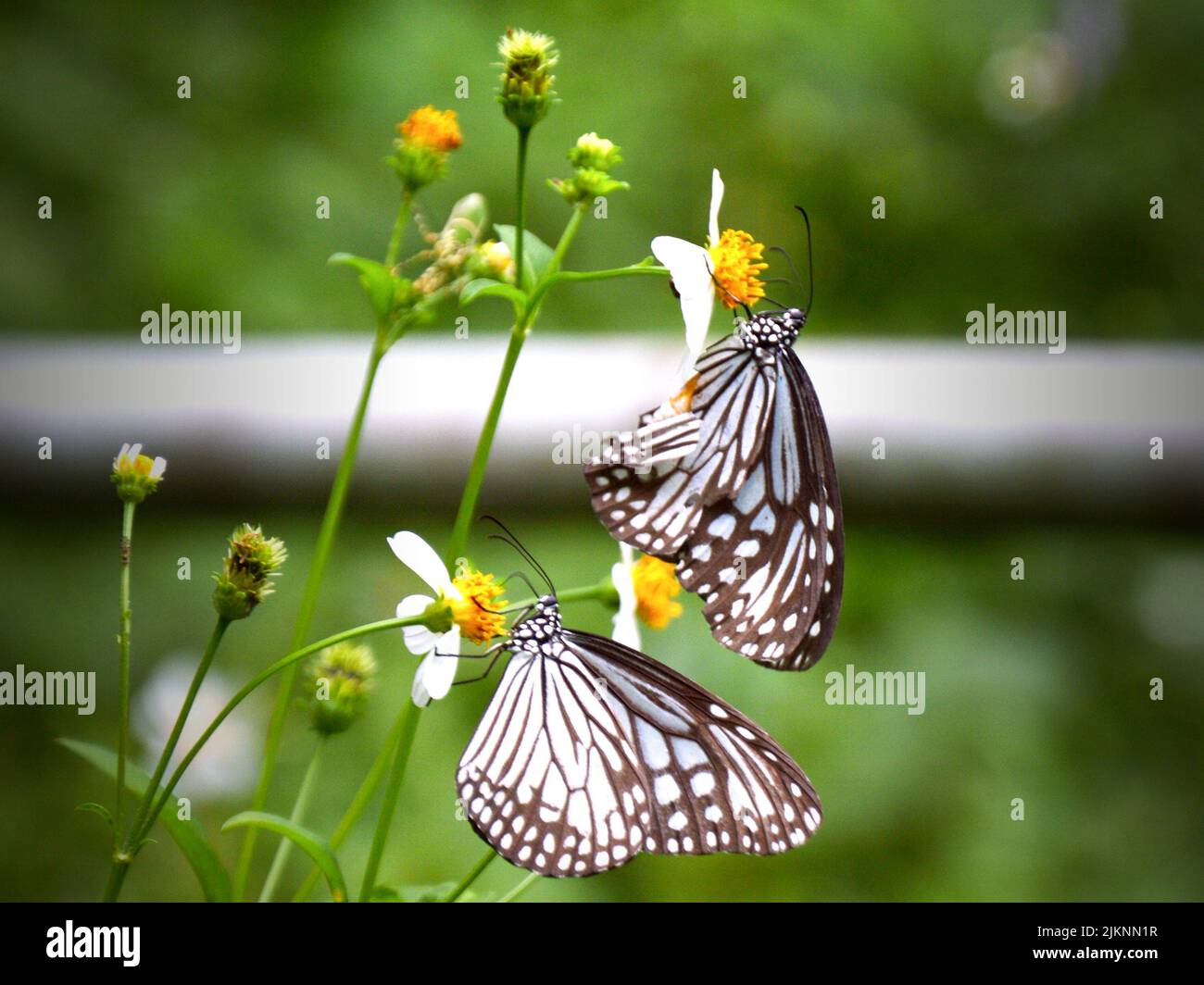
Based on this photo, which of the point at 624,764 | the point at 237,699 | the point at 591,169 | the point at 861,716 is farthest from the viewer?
the point at 861,716

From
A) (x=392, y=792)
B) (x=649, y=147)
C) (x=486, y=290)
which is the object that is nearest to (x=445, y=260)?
(x=486, y=290)

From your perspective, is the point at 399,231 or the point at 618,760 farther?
the point at 618,760

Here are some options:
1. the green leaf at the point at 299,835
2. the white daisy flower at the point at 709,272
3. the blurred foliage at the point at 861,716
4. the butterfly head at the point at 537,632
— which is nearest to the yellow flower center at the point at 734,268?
the white daisy flower at the point at 709,272

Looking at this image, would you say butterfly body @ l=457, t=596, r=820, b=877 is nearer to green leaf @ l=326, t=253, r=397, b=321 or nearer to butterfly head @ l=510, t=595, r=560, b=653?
butterfly head @ l=510, t=595, r=560, b=653

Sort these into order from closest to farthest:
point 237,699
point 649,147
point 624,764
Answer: point 237,699 → point 624,764 → point 649,147

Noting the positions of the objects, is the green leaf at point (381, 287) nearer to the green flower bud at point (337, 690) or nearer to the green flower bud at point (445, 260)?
the green flower bud at point (445, 260)

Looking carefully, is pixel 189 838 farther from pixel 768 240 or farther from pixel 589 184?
pixel 768 240
